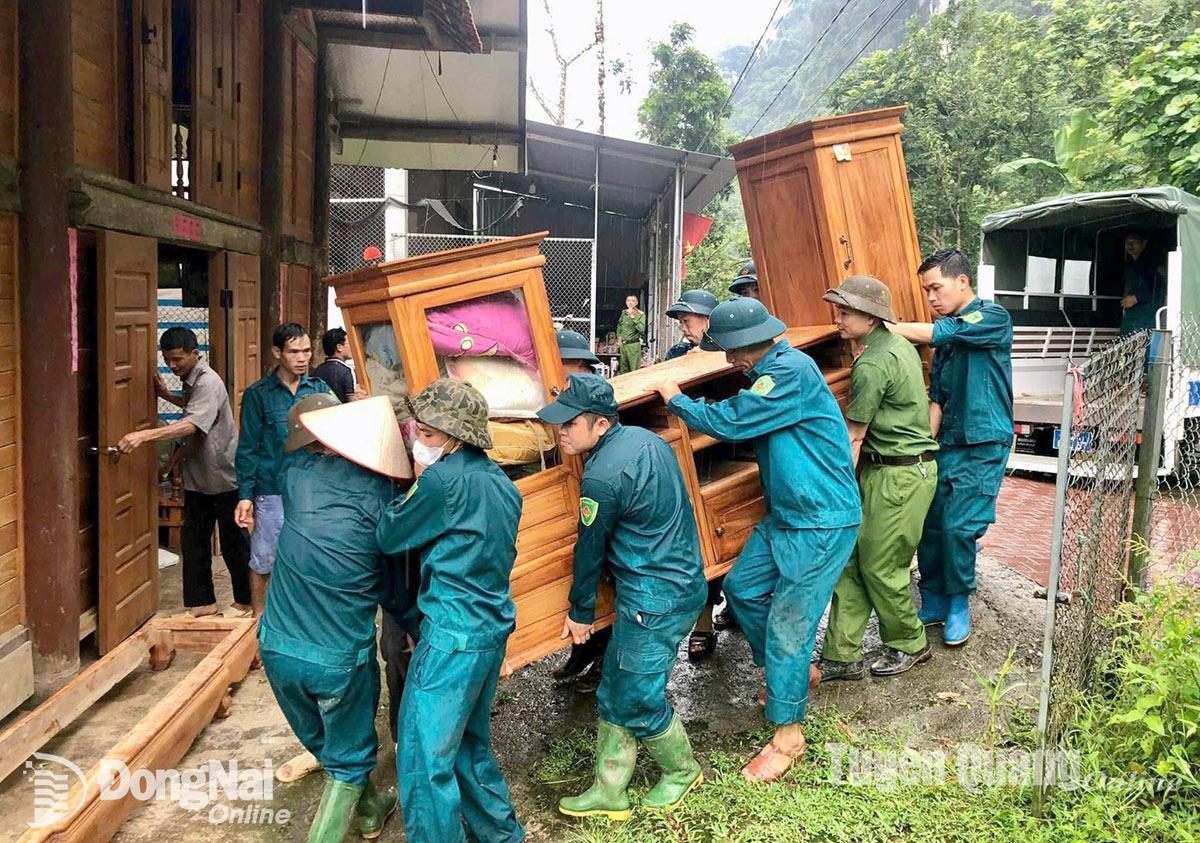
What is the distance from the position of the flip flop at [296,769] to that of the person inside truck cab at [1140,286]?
9601 millimetres

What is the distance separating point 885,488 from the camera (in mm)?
Result: 4160

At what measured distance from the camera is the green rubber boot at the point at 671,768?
10.9 feet

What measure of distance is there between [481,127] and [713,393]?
236 inches

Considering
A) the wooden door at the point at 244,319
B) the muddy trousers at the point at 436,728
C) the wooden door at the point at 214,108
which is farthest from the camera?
the wooden door at the point at 244,319

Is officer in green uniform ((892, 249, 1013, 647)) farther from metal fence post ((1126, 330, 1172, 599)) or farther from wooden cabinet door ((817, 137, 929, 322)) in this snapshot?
metal fence post ((1126, 330, 1172, 599))

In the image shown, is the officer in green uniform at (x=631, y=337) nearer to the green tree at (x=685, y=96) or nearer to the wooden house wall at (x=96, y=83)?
the wooden house wall at (x=96, y=83)

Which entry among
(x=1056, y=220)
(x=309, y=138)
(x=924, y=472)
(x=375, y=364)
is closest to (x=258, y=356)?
(x=309, y=138)

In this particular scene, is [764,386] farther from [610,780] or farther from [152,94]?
[152,94]

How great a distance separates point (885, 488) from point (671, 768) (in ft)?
5.65

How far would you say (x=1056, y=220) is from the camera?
949 centimetres

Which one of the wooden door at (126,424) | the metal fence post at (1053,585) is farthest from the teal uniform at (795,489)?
the wooden door at (126,424)

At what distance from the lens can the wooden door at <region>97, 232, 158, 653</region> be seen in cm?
471

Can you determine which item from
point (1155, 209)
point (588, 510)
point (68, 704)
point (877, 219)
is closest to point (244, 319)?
point (68, 704)

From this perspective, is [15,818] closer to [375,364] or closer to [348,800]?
[348,800]
